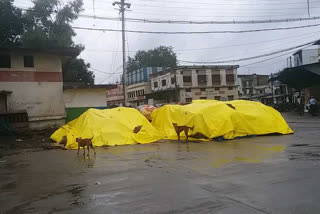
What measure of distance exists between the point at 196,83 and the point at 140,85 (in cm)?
1436

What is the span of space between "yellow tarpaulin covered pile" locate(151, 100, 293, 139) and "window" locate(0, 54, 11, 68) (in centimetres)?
1005

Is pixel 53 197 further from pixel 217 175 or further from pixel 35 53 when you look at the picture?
pixel 35 53

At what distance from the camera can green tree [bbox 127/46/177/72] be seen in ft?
238

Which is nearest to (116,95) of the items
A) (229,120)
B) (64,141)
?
(64,141)

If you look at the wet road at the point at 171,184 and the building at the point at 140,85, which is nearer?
the wet road at the point at 171,184

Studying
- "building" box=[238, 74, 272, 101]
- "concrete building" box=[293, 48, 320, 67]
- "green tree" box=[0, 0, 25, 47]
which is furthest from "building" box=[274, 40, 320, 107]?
"building" box=[238, 74, 272, 101]

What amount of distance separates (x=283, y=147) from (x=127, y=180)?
6.11 metres

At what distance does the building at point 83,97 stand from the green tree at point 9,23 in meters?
7.31

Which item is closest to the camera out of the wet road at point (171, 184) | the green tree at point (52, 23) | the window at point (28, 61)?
the wet road at point (171, 184)

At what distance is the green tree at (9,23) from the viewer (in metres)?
26.1

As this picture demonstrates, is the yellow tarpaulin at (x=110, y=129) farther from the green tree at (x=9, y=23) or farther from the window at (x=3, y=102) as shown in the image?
the green tree at (x=9, y=23)

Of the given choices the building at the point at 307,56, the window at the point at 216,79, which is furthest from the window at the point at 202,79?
the building at the point at 307,56

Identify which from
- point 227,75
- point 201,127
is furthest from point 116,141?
point 227,75

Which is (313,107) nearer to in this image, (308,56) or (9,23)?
(308,56)
